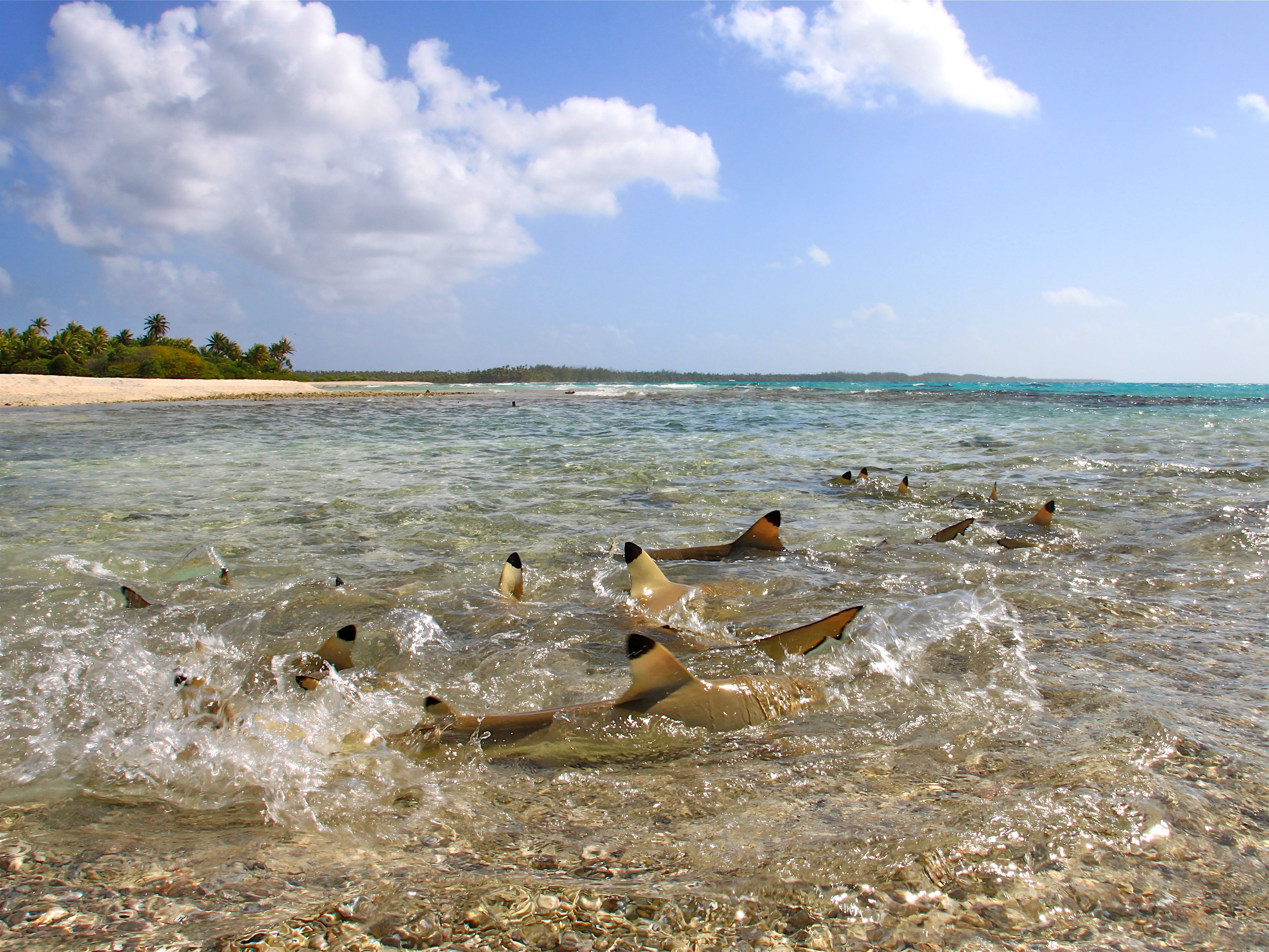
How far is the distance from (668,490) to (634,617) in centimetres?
512

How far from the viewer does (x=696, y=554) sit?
607cm

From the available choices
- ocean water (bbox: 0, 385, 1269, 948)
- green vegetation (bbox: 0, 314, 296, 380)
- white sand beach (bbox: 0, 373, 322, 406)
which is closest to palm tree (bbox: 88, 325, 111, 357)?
green vegetation (bbox: 0, 314, 296, 380)

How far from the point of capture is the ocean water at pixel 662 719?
1.95m

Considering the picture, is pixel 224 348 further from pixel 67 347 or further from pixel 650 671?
pixel 650 671

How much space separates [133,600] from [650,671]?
3.72 metres

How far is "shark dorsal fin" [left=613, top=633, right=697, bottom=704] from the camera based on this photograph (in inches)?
114

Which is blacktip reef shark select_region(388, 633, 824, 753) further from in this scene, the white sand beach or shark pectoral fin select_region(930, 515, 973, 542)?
the white sand beach

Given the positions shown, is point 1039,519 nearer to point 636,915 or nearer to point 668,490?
point 668,490

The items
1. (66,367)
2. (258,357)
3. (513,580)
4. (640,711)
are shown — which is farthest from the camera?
(258,357)

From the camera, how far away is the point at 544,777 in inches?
102

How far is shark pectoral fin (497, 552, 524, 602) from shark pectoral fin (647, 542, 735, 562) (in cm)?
138

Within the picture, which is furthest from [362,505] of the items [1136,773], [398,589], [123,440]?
[123,440]

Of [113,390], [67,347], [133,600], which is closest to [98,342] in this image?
[67,347]

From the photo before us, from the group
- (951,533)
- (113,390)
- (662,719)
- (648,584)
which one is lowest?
(662,719)
